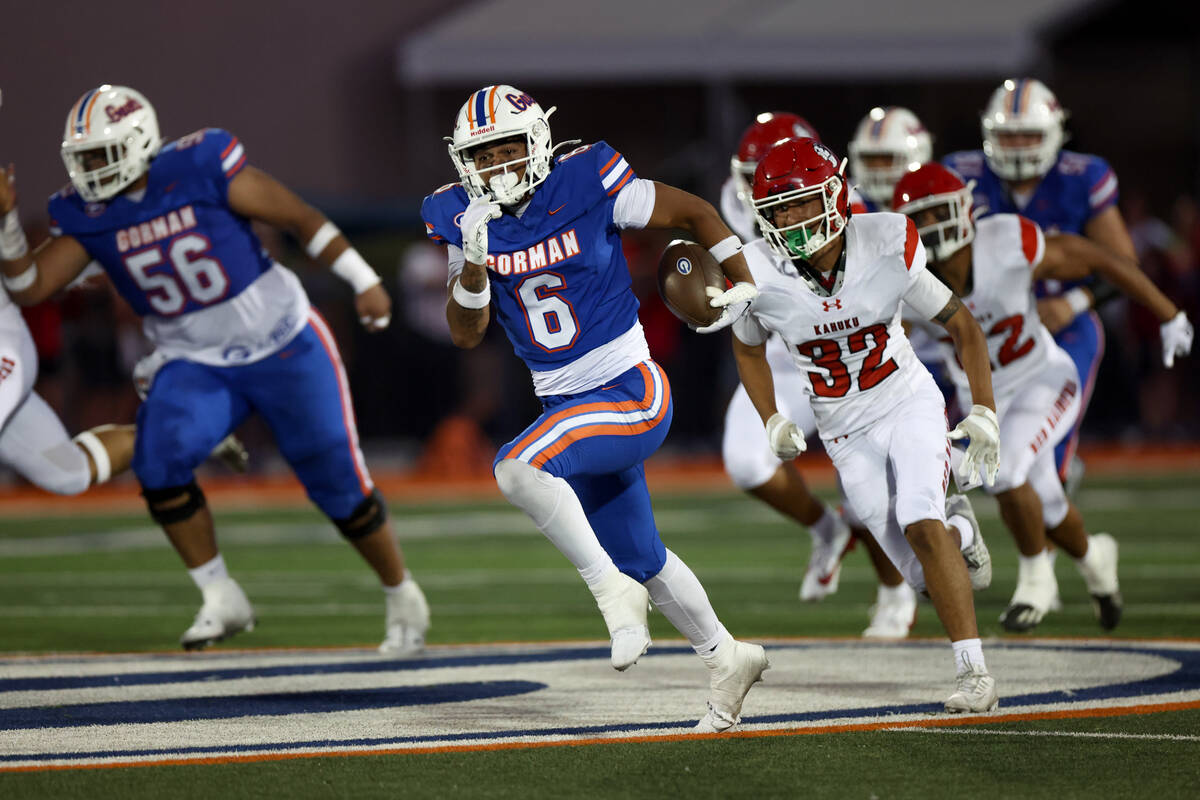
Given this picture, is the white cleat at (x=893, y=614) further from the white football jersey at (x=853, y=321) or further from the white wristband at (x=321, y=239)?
the white wristband at (x=321, y=239)

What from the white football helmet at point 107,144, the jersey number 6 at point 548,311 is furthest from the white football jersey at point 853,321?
the white football helmet at point 107,144

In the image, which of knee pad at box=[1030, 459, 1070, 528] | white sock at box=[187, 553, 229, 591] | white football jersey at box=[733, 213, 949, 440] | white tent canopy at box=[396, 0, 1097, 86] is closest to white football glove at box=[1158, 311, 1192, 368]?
knee pad at box=[1030, 459, 1070, 528]

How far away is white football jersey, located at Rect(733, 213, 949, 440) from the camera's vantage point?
5.25 m

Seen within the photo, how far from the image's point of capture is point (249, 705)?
521 cm

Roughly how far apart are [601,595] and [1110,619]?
2.84m

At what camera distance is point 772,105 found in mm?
17078

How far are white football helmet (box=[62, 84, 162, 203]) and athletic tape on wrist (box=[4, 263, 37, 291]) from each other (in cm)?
31

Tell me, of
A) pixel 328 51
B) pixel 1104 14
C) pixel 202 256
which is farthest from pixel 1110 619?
pixel 1104 14

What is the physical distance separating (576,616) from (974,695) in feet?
10.2

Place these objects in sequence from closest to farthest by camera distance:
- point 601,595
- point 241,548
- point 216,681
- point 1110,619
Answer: point 601,595 < point 216,681 < point 1110,619 < point 241,548

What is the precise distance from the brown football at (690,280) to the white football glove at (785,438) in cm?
37

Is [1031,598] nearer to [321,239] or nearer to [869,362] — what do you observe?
[869,362]

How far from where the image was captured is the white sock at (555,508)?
461cm

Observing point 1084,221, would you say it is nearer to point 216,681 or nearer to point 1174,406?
point 216,681
